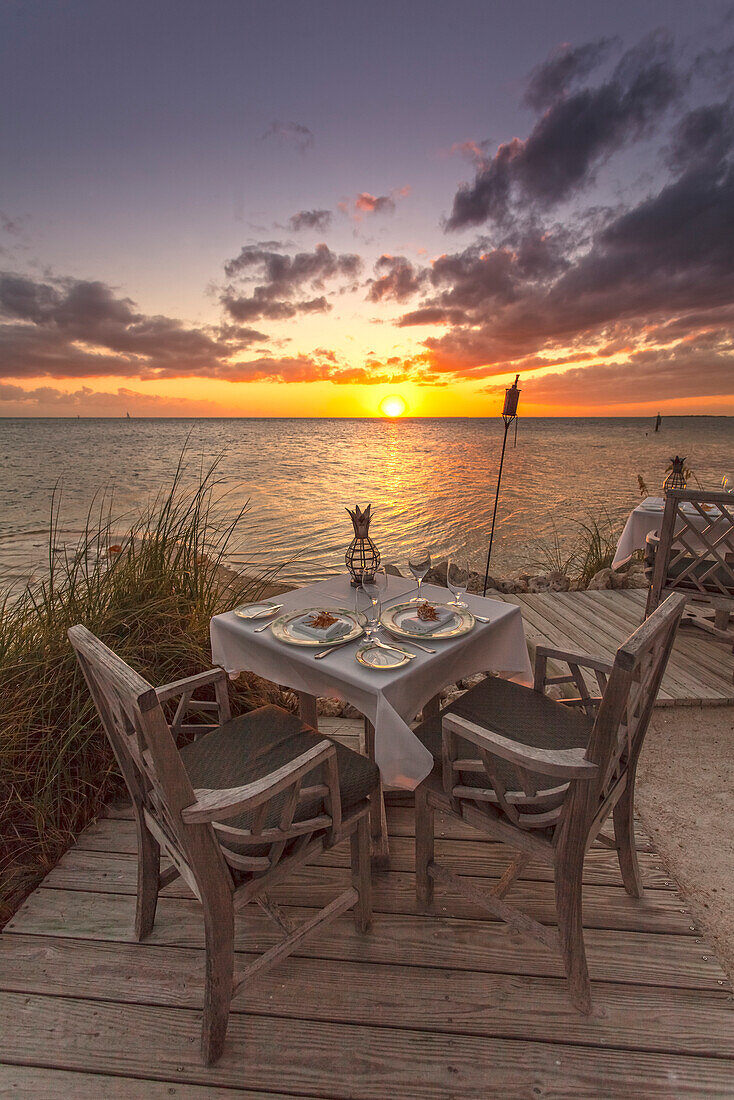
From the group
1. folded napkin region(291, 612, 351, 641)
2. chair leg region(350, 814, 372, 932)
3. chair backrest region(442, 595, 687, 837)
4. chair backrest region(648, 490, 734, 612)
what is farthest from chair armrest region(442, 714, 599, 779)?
chair backrest region(648, 490, 734, 612)

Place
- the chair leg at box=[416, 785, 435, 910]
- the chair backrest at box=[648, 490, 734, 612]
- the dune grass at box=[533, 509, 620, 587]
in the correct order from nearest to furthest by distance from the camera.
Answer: the chair leg at box=[416, 785, 435, 910] → the chair backrest at box=[648, 490, 734, 612] → the dune grass at box=[533, 509, 620, 587]

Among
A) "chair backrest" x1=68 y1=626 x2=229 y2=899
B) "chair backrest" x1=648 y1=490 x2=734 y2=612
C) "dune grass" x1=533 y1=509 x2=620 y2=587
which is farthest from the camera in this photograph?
"dune grass" x1=533 y1=509 x2=620 y2=587

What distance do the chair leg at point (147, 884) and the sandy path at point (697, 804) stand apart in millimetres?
1769

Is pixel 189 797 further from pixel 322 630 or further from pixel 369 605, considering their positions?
pixel 369 605

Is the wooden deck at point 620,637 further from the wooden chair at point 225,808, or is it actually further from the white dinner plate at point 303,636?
the wooden chair at point 225,808

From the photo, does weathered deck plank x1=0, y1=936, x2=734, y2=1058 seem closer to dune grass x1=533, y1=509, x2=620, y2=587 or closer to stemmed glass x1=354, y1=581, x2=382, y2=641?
stemmed glass x1=354, y1=581, x2=382, y2=641

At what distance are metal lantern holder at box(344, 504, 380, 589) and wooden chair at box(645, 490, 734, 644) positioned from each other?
2303 mm

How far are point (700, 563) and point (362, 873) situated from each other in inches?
123

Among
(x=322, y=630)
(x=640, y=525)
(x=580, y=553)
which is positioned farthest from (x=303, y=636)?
(x=580, y=553)

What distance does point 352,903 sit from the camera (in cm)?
139

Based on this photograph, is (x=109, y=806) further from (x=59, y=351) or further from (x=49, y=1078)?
(x=59, y=351)

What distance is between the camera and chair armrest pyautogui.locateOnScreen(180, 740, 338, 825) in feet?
3.04

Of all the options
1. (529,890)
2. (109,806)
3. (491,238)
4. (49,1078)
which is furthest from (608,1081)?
(491,238)

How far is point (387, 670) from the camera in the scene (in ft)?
4.72
